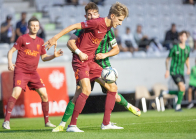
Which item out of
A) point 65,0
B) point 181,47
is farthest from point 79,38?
point 65,0

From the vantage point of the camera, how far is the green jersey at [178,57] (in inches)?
425

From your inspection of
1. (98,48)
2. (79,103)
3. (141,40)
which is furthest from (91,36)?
(141,40)

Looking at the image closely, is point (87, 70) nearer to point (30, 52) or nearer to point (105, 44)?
point (105, 44)

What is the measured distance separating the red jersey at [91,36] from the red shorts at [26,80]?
1.97 m

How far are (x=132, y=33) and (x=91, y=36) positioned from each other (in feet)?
35.4

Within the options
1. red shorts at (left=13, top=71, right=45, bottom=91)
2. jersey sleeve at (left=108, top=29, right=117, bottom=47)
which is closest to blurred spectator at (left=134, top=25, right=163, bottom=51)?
red shorts at (left=13, top=71, right=45, bottom=91)

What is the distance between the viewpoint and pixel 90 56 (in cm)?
564

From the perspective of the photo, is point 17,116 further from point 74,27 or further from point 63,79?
point 74,27

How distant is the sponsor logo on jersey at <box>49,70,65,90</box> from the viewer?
11.8 m

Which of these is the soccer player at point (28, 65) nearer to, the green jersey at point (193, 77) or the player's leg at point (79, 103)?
the player's leg at point (79, 103)

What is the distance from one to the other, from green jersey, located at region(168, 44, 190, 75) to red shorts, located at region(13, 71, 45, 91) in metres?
4.82

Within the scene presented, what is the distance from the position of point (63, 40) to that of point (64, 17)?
4.84 ft

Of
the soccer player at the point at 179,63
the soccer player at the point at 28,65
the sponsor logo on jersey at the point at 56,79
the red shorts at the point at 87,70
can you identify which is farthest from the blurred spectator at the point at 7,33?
the red shorts at the point at 87,70

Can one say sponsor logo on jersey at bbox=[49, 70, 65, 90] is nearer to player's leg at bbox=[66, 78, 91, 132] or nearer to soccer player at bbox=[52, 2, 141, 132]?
soccer player at bbox=[52, 2, 141, 132]
